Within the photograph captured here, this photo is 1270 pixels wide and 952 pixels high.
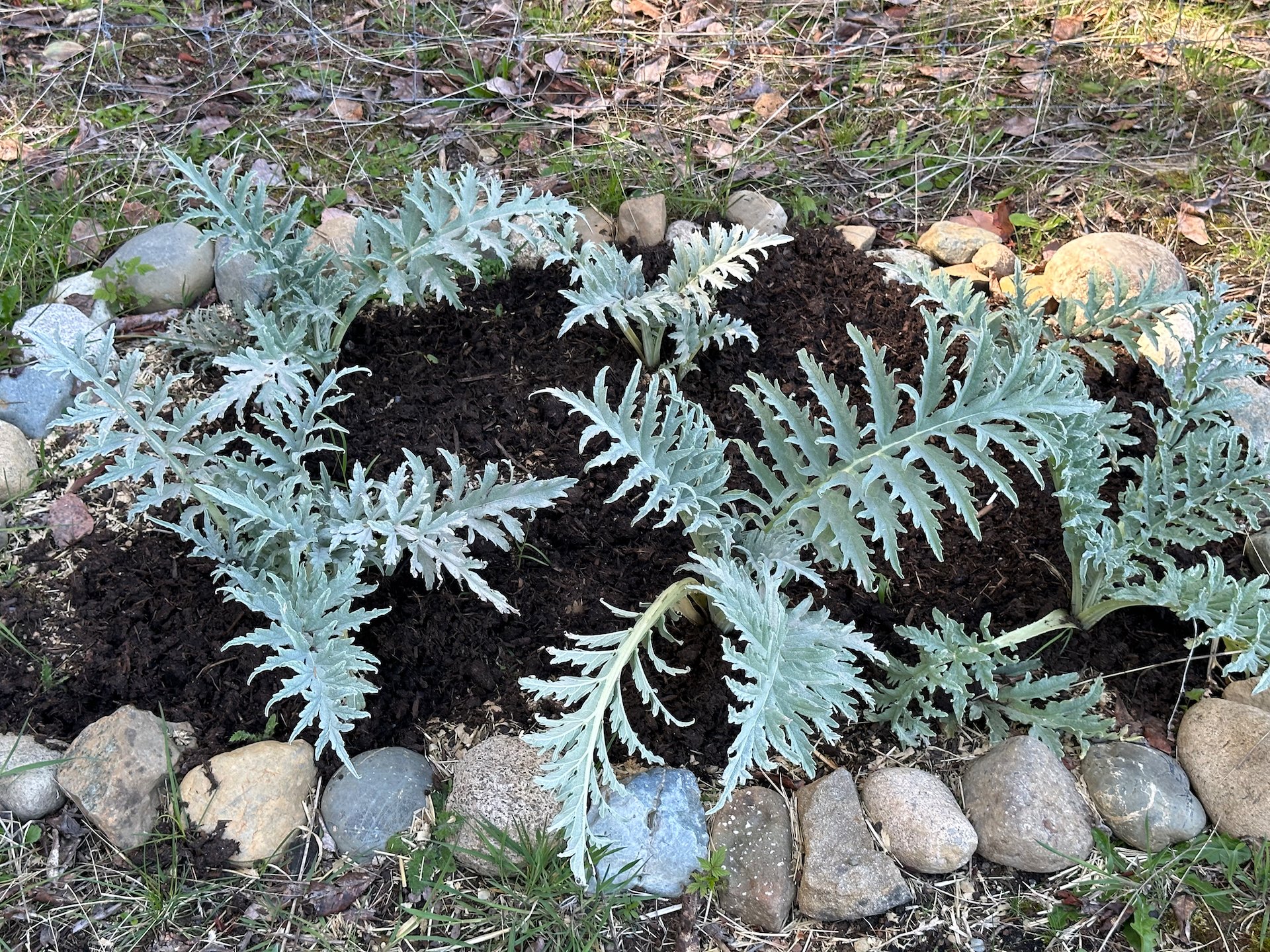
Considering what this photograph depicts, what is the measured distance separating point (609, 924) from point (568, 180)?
8.11 ft

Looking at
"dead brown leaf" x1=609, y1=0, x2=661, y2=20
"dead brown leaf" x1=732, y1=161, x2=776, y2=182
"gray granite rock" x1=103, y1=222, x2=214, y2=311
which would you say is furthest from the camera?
"dead brown leaf" x1=609, y1=0, x2=661, y2=20

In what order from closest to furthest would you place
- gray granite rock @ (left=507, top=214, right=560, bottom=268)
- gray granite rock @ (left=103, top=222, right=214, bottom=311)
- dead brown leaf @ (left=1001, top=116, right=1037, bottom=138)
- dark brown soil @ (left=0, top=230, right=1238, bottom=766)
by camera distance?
dark brown soil @ (left=0, top=230, right=1238, bottom=766)
gray granite rock @ (left=507, top=214, right=560, bottom=268)
gray granite rock @ (left=103, top=222, right=214, bottom=311)
dead brown leaf @ (left=1001, top=116, right=1037, bottom=138)

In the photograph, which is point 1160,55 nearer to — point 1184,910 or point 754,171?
point 754,171

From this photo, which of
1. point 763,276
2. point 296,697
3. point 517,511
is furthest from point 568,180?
point 296,697

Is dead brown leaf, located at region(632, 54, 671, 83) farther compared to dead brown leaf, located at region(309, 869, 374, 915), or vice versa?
dead brown leaf, located at region(632, 54, 671, 83)

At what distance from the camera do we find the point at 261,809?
218 cm

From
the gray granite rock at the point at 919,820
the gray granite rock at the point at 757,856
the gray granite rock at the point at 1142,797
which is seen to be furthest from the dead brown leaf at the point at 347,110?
the gray granite rock at the point at 1142,797

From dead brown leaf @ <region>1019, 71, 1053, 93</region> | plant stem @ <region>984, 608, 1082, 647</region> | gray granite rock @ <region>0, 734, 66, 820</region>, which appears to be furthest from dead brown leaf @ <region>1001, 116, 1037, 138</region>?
gray granite rock @ <region>0, 734, 66, 820</region>

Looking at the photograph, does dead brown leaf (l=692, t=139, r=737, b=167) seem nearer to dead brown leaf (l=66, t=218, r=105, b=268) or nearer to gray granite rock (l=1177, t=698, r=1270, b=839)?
dead brown leaf (l=66, t=218, r=105, b=268)

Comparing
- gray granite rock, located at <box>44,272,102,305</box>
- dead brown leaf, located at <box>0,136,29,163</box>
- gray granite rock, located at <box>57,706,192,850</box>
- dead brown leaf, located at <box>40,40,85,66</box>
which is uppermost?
dead brown leaf, located at <box>40,40,85,66</box>

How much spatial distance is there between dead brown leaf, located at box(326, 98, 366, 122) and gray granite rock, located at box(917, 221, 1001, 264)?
7.29 feet

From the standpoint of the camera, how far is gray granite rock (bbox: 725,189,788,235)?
324cm

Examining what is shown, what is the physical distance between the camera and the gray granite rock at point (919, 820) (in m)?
2.12

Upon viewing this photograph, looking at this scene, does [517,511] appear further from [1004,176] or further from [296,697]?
[1004,176]
